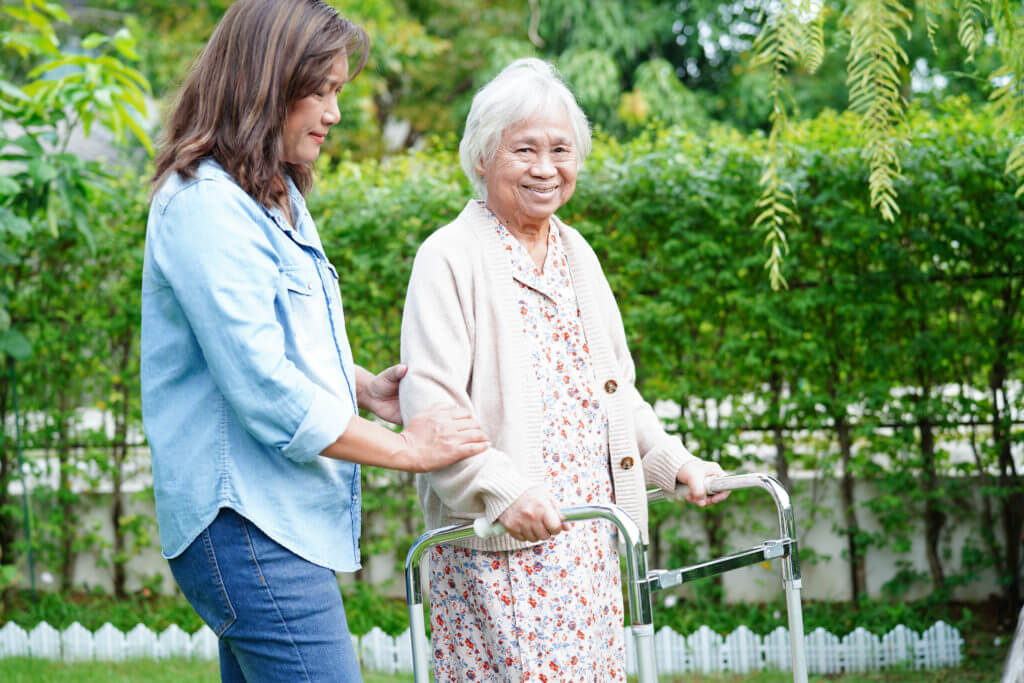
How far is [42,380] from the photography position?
5.05 meters

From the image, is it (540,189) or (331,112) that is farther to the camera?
(540,189)

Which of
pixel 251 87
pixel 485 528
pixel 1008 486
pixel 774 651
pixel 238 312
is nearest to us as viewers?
pixel 238 312

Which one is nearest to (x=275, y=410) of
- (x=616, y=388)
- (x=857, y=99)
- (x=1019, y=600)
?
(x=616, y=388)

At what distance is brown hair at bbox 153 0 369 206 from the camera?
1.53m

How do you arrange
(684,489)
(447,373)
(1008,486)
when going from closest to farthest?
(447,373) < (684,489) < (1008,486)

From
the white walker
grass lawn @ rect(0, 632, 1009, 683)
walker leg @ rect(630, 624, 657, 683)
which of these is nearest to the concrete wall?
grass lawn @ rect(0, 632, 1009, 683)

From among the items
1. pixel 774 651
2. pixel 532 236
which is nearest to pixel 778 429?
pixel 774 651

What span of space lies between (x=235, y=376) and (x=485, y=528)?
583 millimetres

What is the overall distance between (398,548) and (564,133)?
320 centimetres

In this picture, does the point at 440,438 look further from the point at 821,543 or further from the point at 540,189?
the point at 821,543

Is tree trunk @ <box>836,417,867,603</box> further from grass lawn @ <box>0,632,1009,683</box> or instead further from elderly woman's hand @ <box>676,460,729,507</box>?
elderly woman's hand @ <box>676,460,729,507</box>

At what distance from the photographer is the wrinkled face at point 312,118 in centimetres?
160

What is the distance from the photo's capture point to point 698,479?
213cm

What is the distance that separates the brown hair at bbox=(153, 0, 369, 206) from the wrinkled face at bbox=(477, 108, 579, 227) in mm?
521
